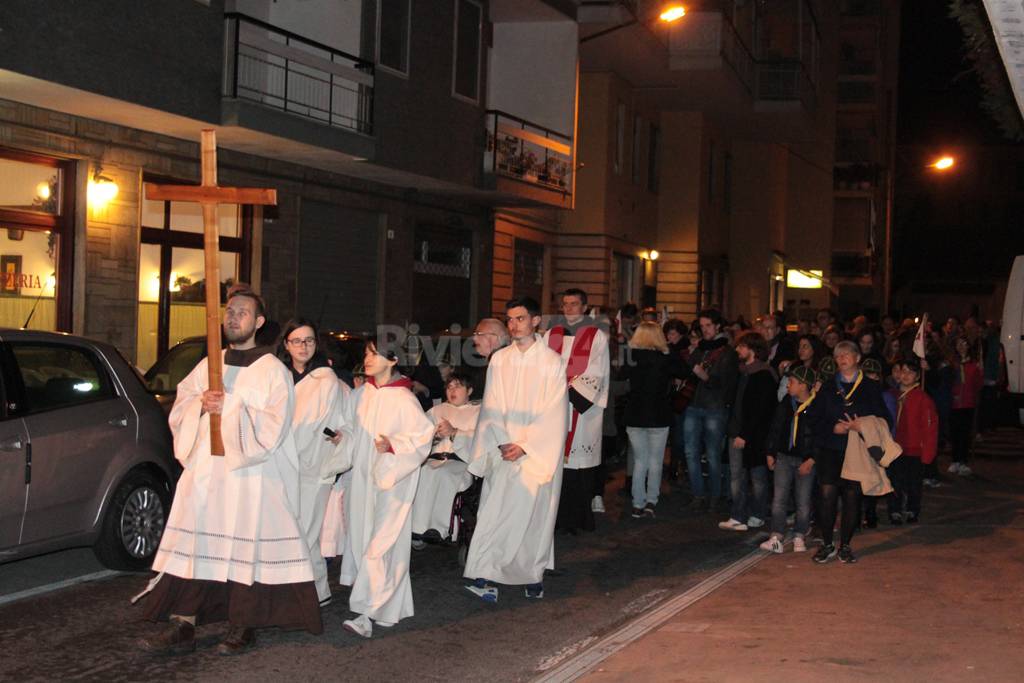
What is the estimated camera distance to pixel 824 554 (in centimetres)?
1030

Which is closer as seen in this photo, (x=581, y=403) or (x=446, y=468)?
(x=446, y=468)

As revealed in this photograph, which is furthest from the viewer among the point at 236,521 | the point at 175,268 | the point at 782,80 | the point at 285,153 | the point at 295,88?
the point at 782,80

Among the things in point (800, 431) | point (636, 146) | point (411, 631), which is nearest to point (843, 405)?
point (800, 431)

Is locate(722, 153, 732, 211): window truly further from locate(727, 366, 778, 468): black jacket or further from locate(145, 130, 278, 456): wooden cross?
locate(145, 130, 278, 456): wooden cross

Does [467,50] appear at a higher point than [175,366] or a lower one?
higher

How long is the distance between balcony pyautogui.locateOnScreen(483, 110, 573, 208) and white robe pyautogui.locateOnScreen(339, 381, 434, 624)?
14.5m

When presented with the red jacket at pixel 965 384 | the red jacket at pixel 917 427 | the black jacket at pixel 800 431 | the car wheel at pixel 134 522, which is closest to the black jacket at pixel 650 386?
the black jacket at pixel 800 431

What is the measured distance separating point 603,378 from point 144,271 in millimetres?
7255

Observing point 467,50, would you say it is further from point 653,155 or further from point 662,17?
point 653,155

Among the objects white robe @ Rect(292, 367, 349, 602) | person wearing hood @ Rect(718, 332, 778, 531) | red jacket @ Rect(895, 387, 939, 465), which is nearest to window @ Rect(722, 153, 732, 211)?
A: red jacket @ Rect(895, 387, 939, 465)

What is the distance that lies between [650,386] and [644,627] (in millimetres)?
5158

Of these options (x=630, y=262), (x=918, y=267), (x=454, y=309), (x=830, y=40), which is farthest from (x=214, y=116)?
(x=918, y=267)

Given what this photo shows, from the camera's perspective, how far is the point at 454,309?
23.6 m

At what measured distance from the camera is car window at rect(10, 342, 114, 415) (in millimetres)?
8297
